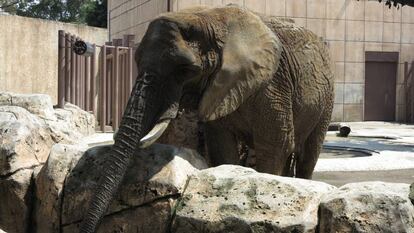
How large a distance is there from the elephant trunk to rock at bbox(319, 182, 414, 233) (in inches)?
40.3

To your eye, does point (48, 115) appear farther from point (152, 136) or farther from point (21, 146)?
point (152, 136)

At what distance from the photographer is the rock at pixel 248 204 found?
336cm

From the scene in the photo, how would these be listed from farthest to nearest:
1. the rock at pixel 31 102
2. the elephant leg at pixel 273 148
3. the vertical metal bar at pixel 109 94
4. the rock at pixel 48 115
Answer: the vertical metal bar at pixel 109 94 < the rock at pixel 31 102 < the rock at pixel 48 115 < the elephant leg at pixel 273 148

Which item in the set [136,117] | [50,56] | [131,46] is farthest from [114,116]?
[136,117]

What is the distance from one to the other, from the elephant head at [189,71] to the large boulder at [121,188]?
0.19 m

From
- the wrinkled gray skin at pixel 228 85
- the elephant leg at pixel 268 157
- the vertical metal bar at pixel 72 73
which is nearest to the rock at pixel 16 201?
the wrinkled gray skin at pixel 228 85

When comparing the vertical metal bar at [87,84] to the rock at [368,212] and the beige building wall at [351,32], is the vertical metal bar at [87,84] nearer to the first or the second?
the beige building wall at [351,32]

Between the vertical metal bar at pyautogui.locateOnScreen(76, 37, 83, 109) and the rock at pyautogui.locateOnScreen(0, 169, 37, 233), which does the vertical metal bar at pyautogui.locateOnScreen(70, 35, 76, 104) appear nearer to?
the vertical metal bar at pyautogui.locateOnScreen(76, 37, 83, 109)

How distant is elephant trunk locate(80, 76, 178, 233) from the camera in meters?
3.52

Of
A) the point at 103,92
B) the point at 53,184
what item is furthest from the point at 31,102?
the point at 53,184

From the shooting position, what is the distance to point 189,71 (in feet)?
13.2

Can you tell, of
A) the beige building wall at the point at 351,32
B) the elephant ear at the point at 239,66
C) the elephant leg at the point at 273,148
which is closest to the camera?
the elephant ear at the point at 239,66

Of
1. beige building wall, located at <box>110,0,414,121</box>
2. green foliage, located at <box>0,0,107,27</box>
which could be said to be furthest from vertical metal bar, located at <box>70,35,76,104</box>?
green foliage, located at <box>0,0,107,27</box>

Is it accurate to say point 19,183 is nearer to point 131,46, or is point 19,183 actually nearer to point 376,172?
point 376,172
